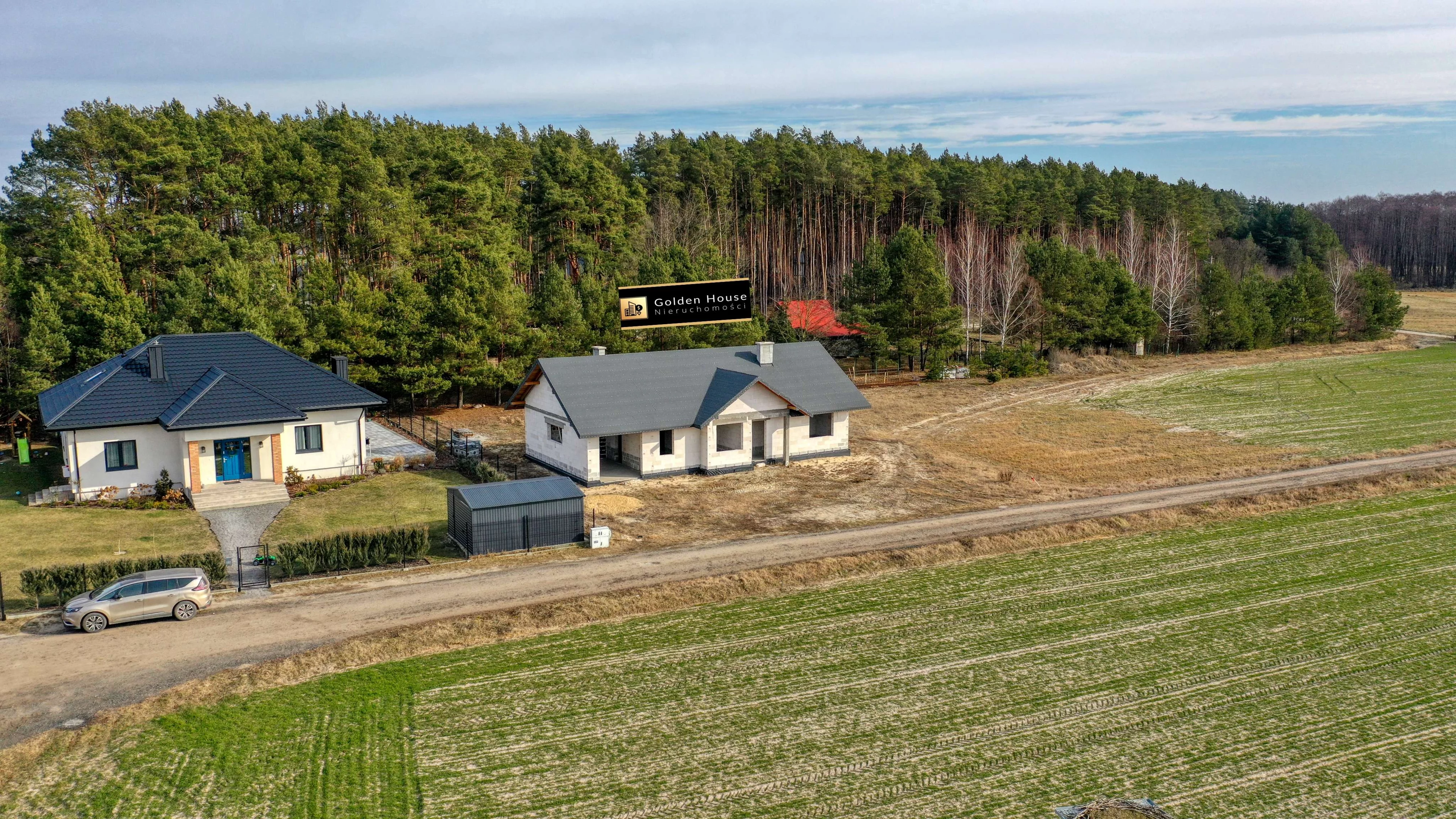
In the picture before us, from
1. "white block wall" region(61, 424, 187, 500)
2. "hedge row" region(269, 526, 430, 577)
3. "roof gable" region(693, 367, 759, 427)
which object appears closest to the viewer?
"hedge row" region(269, 526, 430, 577)

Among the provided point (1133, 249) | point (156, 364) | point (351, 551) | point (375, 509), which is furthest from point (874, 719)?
point (1133, 249)

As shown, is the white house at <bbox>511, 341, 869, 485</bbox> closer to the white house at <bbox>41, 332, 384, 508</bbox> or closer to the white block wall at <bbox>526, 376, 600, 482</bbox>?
the white block wall at <bbox>526, 376, 600, 482</bbox>

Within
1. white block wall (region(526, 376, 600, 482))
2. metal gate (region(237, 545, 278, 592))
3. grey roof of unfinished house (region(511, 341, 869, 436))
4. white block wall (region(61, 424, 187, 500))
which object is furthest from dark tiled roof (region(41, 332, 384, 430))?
metal gate (region(237, 545, 278, 592))

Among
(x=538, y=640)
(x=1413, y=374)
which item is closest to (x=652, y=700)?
(x=538, y=640)

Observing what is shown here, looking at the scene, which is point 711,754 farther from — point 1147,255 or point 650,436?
point 1147,255

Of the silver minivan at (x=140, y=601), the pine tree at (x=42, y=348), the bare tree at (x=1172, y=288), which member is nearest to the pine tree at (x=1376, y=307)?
the bare tree at (x=1172, y=288)

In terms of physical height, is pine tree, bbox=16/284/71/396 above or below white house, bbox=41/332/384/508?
above

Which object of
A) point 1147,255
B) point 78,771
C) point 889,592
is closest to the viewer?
point 78,771
